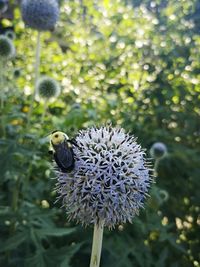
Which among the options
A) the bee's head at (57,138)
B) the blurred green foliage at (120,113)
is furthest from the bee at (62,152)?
the blurred green foliage at (120,113)

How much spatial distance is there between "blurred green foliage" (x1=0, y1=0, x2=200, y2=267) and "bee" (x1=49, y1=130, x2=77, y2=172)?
719mm

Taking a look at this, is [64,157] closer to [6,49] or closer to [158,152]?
[158,152]

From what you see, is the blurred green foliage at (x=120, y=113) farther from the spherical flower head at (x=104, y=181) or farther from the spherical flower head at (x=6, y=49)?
the spherical flower head at (x=104, y=181)

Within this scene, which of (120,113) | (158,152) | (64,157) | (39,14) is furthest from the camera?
(120,113)

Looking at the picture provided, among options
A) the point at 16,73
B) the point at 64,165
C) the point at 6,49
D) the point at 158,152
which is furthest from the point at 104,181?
the point at 16,73

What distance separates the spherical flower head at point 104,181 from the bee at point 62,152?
35 mm

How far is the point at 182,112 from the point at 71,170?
2243 mm

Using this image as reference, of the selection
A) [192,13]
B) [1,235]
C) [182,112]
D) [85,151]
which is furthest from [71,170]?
[192,13]

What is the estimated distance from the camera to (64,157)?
1.31 meters

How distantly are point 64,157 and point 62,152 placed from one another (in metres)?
0.02

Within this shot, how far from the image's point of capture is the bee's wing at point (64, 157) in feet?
4.30

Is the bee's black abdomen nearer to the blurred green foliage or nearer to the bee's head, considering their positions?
the bee's head

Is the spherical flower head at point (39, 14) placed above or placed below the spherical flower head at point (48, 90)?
above

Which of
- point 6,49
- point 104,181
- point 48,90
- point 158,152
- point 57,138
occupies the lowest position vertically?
point 104,181
